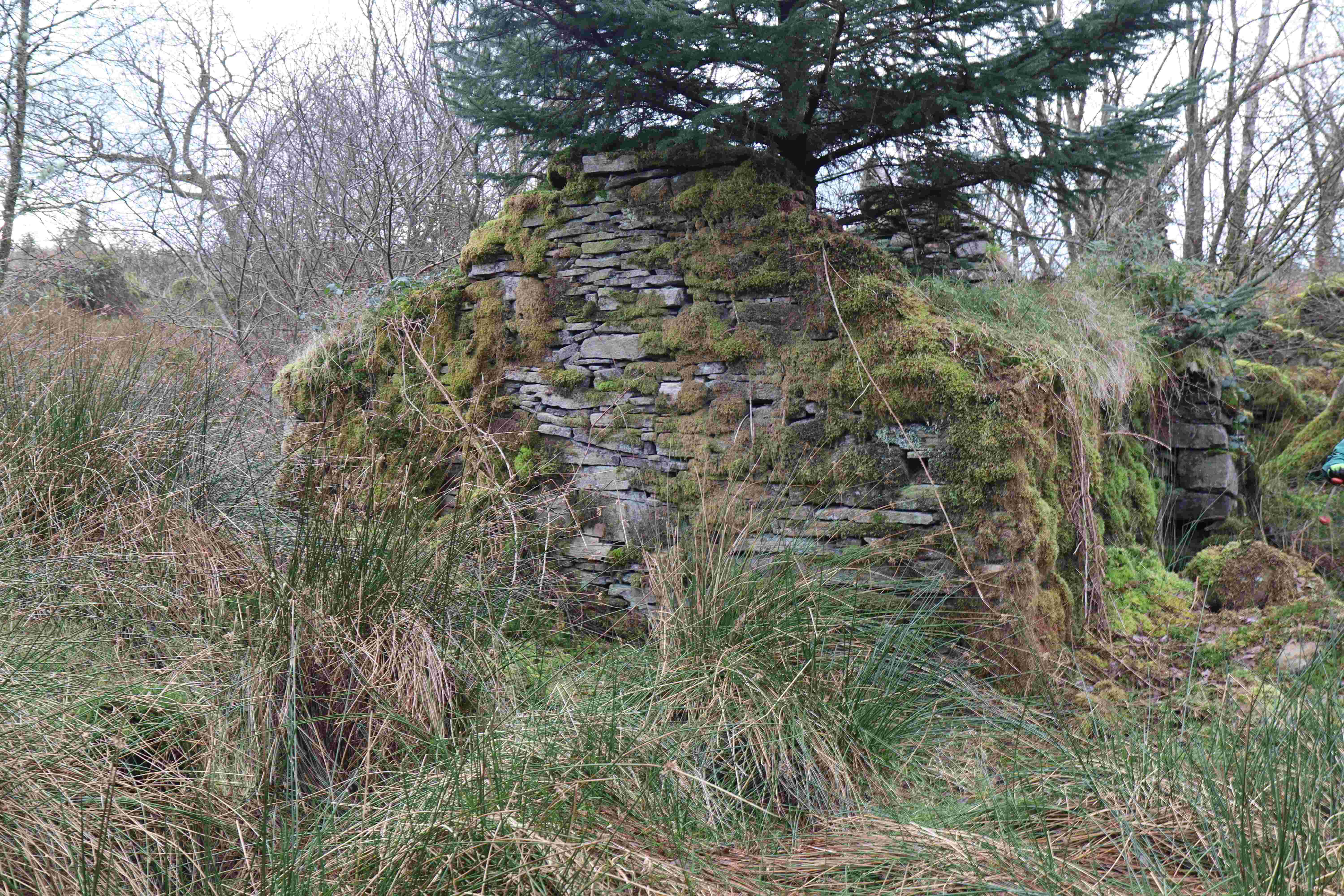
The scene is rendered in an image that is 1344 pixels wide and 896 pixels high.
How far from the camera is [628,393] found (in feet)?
13.8

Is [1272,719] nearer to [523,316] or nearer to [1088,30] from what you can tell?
[1088,30]

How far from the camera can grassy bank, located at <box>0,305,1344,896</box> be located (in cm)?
187

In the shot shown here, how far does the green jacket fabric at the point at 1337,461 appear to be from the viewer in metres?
5.27

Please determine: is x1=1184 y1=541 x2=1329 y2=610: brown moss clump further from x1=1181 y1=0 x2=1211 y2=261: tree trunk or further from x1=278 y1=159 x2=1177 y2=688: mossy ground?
x1=1181 y1=0 x2=1211 y2=261: tree trunk

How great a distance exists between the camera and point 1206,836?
1857 mm

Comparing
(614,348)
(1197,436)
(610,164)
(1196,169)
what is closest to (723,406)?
(614,348)

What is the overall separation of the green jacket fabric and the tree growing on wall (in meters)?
2.72

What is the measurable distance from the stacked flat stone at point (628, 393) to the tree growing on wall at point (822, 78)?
14.2 inches

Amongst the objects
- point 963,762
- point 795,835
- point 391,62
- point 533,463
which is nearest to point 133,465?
point 533,463

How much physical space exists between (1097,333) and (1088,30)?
167 cm

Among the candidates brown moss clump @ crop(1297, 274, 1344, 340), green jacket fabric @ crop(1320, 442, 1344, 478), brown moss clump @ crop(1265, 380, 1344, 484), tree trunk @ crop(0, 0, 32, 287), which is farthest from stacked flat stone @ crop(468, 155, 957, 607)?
brown moss clump @ crop(1297, 274, 1344, 340)

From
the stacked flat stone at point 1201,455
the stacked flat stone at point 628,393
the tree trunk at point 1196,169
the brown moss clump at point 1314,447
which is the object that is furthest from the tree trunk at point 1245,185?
the stacked flat stone at point 628,393

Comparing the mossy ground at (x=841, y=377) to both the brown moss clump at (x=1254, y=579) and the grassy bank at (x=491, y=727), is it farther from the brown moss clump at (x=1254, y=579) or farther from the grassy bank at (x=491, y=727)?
the brown moss clump at (x=1254, y=579)

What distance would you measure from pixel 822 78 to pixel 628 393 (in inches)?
70.0
